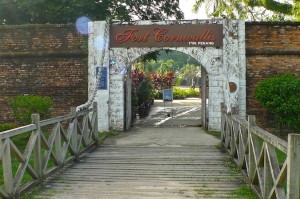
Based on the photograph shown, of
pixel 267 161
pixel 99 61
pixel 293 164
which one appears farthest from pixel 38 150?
pixel 99 61

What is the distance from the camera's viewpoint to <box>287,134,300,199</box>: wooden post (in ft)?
11.8

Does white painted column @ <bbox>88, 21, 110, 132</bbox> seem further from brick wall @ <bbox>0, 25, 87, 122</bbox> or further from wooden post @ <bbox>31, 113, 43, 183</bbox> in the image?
wooden post @ <bbox>31, 113, 43, 183</bbox>

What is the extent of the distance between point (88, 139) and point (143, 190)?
3513mm

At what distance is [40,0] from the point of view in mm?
15289

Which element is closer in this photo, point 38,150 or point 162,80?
point 38,150

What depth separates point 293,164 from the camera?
143 inches

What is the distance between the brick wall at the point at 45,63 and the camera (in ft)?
41.2

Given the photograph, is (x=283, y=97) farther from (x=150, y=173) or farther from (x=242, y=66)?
(x=150, y=173)

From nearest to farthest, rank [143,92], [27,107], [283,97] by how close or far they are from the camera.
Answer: [27,107] < [283,97] < [143,92]

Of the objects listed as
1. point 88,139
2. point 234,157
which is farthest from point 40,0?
point 234,157

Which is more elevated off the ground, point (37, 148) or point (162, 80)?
point (162, 80)

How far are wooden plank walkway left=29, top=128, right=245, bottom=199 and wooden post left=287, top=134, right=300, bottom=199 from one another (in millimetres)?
1849

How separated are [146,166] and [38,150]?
7.55 feet

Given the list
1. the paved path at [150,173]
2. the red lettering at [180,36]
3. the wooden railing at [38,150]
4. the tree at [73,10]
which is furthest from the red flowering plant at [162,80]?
the wooden railing at [38,150]
